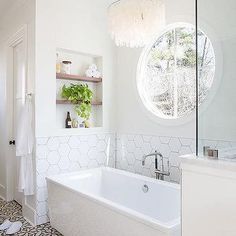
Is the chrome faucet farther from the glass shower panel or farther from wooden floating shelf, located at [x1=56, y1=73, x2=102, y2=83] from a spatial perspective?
the glass shower panel

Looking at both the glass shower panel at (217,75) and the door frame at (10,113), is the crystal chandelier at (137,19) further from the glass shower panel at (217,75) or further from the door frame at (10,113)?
the door frame at (10,113)

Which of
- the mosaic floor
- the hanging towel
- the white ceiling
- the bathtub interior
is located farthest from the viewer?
the white ceiling

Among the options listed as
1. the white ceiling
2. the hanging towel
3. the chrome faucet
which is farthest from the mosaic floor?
the white ceiling

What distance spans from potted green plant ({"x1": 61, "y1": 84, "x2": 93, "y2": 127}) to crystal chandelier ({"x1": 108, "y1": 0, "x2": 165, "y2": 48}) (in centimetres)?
136

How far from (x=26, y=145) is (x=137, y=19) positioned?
6.43 feet

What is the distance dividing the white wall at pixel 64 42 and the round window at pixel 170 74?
0.59 metres

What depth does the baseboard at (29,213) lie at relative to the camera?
3.15 m

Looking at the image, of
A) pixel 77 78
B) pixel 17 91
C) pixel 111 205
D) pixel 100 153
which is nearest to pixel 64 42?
pixel 77 78

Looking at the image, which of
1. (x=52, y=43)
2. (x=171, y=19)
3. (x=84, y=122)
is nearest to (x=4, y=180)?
(x=84, y=122)

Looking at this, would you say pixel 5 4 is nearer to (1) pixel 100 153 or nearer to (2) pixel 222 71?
(1) pixel 100 153

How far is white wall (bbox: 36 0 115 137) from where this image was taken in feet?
10.3

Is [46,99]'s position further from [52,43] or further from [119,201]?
[119,201]

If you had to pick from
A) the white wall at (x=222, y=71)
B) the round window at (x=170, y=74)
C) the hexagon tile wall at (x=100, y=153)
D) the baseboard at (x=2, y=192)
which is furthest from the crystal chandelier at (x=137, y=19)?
the baseboard at (x=2, y=192)

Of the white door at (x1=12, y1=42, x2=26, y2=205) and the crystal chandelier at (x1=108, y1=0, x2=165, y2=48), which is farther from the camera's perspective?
the white door at (x1=12, y1=42, x2=26, y2=205)
